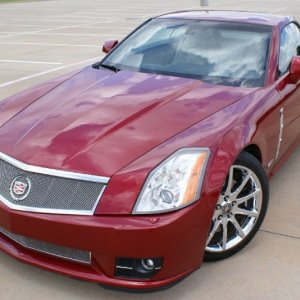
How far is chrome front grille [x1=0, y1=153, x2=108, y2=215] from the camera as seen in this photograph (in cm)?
247

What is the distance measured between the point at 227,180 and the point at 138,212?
2.17ft

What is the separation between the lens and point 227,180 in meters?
2.83

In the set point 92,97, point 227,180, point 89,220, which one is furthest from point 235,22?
point 89,220

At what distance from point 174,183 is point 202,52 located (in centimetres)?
165

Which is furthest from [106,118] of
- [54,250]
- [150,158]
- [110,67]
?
[110,67]

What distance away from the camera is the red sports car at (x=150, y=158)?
7.98ft

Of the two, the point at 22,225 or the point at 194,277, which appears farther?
the point at 194,277

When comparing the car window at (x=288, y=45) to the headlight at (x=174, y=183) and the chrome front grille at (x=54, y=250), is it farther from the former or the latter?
the chrome front grille at (x=54, y=250)

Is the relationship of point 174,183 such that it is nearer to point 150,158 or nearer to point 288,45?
point 150,158

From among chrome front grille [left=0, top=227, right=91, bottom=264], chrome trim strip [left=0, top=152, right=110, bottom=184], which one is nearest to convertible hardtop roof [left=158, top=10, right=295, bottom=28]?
chrome trim strip [left=0, top=152, right=110, bottom=184]

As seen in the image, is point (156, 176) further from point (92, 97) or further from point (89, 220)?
point (92, 97)

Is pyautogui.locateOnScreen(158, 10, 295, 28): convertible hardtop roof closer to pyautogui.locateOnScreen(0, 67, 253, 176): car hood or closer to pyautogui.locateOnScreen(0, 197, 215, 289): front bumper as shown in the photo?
pyautogui.locateOnScreen(0, 67, 253, 176): car hood

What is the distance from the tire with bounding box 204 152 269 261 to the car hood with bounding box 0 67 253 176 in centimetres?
41

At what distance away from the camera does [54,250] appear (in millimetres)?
2543
